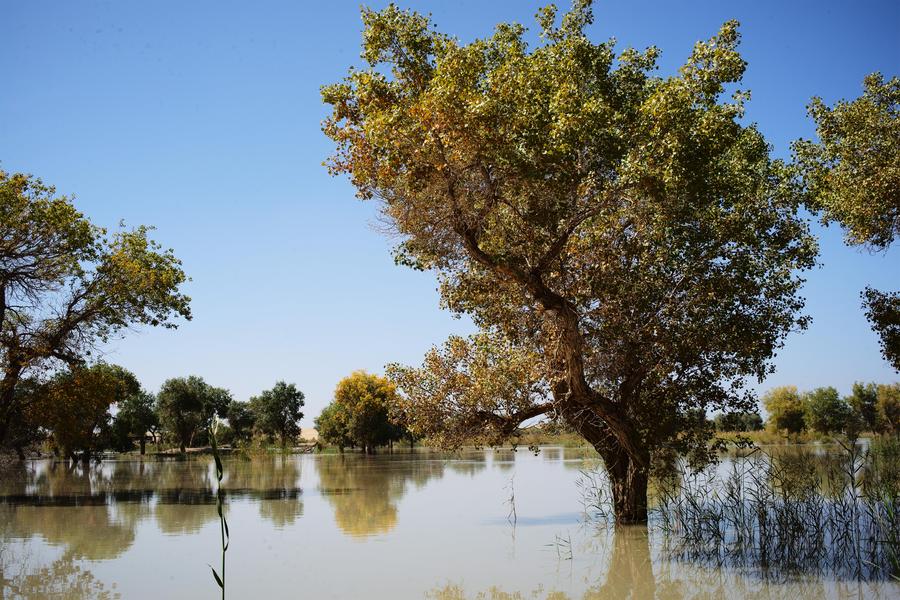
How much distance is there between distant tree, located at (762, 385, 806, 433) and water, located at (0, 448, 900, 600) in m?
59.2

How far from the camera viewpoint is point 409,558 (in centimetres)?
1379

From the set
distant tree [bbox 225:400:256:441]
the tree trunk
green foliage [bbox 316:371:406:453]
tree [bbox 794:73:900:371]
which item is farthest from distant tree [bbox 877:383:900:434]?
distant tree [bbox 225:400:256:441]

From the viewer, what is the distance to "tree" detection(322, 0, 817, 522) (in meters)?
13.6

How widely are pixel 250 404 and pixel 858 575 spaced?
80351 millimetres

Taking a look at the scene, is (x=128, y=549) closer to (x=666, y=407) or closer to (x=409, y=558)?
(x=409, y=558)

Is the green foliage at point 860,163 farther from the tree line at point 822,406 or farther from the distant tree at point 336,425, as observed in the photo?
the tree line at point 822,406

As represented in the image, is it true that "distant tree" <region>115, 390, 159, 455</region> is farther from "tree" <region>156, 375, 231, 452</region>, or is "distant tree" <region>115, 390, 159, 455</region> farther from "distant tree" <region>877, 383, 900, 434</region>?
"distant tree" <region>877, 383, 900, 434</region>

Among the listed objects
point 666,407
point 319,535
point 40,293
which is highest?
point 40,293

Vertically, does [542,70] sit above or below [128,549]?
above

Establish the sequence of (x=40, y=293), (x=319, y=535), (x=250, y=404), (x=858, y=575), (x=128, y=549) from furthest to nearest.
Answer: (x=250, y=404), (x=40, y=293), (x=319, y=535), (x=128, y=549), (x=858, y=575)

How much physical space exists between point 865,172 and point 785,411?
64782 mm

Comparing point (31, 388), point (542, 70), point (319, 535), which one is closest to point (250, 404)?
point (31, 388)

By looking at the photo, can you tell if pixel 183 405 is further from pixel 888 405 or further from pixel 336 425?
pixel 888 405

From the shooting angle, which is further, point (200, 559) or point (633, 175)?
point (200, 559)
